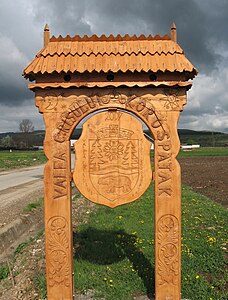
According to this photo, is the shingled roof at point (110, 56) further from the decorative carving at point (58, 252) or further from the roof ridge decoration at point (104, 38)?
the decorative carving at point (58, 252)

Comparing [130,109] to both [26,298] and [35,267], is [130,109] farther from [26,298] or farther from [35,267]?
[35,267]

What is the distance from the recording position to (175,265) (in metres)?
4.15

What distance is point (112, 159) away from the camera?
4035mm

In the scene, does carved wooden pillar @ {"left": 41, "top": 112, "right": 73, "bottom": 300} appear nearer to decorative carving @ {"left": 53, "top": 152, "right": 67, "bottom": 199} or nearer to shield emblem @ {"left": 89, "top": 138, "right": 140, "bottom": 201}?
decorative carving @ {"left": 53, "top": 152, "right": 67, "bottom": 199}

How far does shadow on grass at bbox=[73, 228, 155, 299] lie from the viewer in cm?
522

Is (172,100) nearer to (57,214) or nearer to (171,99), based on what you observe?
(171,99)

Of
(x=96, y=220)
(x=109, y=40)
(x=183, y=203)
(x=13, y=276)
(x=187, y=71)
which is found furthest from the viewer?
(x=183, y=203)

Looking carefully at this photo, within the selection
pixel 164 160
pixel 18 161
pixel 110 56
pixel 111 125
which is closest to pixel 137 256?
pixel 164 160

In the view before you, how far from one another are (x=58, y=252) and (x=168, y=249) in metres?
1.52

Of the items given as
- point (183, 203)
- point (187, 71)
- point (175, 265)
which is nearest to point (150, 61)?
point (187, 71)

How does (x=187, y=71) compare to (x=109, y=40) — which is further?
(x=109, y=40)

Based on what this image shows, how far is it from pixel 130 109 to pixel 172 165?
0.95m

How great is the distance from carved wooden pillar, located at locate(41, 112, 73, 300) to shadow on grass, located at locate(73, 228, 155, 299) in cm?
138

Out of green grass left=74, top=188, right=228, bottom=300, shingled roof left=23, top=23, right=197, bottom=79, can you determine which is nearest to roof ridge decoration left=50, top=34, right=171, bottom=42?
shingled roof left=23, top=23, right=197, bottom=79
